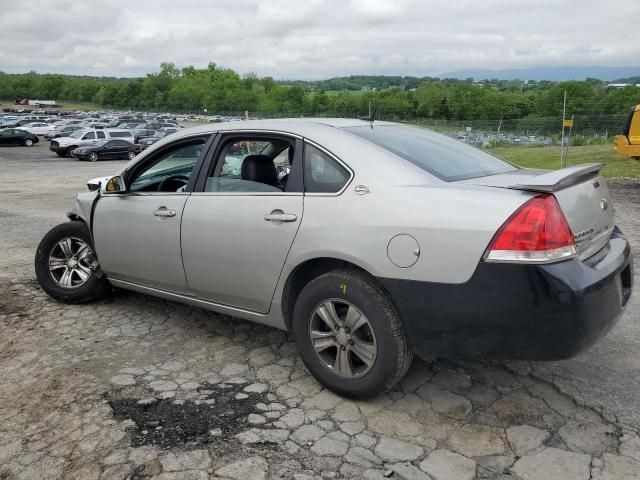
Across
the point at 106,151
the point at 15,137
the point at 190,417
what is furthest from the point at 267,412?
the point at 15,137

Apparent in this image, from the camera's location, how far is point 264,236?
348 centimetres

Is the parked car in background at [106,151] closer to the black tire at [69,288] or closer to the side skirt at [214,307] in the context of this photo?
the black tire at [69,288]

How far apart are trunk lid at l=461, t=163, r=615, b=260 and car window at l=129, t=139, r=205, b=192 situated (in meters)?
2.18

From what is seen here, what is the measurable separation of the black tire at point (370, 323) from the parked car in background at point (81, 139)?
3033cm

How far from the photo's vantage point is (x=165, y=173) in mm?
4598

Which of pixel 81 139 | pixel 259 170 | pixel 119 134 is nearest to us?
pixel 259 170

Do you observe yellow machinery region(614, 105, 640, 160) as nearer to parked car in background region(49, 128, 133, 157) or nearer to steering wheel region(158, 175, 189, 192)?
steering wheel region(158, 175, 189, 192)

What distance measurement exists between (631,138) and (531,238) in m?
15.0

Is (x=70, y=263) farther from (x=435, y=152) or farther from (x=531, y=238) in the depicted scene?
(x=531, y=238)

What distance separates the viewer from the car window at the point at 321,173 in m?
3.29

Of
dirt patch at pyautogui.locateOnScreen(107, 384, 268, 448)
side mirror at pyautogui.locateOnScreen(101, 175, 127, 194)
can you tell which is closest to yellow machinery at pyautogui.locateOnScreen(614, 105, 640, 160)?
side mirror at pyautogui.locateOnScreen(101, 175, 127, 194)

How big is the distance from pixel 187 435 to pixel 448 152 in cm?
228

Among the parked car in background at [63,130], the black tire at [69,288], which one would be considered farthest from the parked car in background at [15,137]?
the black tire at [69,288]

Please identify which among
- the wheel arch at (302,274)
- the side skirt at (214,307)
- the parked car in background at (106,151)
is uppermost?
the wheel arch at (302,274)
